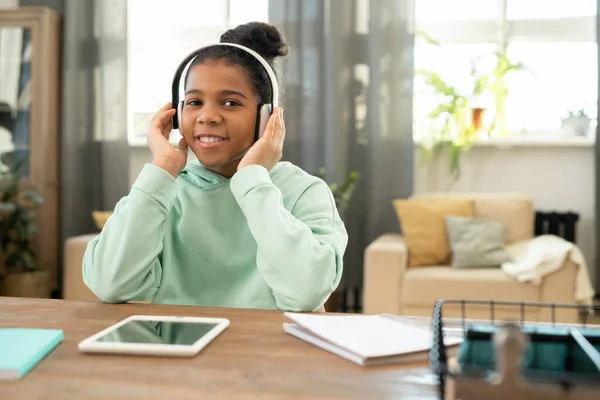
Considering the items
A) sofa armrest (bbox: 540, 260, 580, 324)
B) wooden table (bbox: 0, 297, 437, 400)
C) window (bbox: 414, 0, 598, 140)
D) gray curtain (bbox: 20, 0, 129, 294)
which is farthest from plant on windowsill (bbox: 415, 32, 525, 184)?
wooden table (bbox: 0, 297, 437, 400)

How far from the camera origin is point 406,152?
161 inches

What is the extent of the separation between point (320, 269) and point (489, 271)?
7.97 ft

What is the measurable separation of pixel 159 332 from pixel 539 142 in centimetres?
367

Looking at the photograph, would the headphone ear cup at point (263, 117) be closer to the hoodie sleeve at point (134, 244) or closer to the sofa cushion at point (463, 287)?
the hoodie sleeve at point (134, 244)

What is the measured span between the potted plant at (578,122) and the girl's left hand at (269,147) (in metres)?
3.25

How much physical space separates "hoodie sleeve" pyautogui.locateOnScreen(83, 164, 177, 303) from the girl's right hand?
2 cm

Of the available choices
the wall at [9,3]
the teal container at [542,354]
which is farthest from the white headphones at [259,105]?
the wall at [9,3]

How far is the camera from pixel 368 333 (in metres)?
0.82

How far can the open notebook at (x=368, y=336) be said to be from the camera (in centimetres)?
73

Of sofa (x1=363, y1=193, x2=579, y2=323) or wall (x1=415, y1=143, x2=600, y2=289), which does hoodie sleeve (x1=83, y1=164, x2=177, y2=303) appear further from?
wall (x1=415, y1=143, x2=600, y2=289)

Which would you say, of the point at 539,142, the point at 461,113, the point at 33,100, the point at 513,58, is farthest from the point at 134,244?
the point at 33,100

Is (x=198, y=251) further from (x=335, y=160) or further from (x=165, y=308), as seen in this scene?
(x=335, y=160)

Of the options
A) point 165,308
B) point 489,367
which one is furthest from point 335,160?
point 489,367

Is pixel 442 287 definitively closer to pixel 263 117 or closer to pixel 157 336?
pixel 263 117
